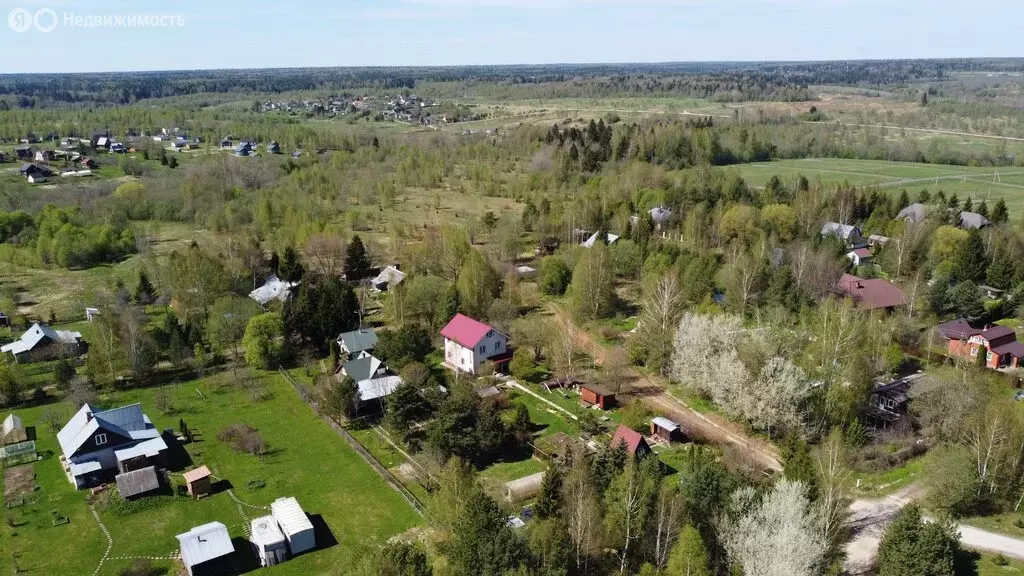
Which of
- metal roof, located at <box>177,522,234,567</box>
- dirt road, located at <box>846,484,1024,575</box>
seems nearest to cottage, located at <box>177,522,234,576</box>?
metal roof, located at <box>177,522,234,567</box>

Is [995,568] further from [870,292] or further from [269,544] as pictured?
[870,292]

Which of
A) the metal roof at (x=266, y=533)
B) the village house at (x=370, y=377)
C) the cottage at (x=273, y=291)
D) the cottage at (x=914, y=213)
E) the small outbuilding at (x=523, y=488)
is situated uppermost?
the cottage at (x=914, y=213)

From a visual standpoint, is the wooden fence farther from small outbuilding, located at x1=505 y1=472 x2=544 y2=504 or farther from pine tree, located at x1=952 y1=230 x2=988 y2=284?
pine tree, located at x1=952 y1=230 x2=988 y2=284

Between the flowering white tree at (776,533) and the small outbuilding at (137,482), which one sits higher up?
the flowering white tree at (776,533)

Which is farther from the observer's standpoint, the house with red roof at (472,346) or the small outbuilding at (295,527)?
the house with red roof at (472,346)

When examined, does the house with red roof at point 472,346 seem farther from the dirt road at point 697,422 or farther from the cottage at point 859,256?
the cottage at point 859,256

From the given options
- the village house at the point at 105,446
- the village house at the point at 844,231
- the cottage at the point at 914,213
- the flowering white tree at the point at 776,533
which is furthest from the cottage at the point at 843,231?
the village house at the point at 105,446

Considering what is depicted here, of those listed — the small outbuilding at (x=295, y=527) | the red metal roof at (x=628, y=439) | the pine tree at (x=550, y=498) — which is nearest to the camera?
the pine tree at (x=550, y=498)
